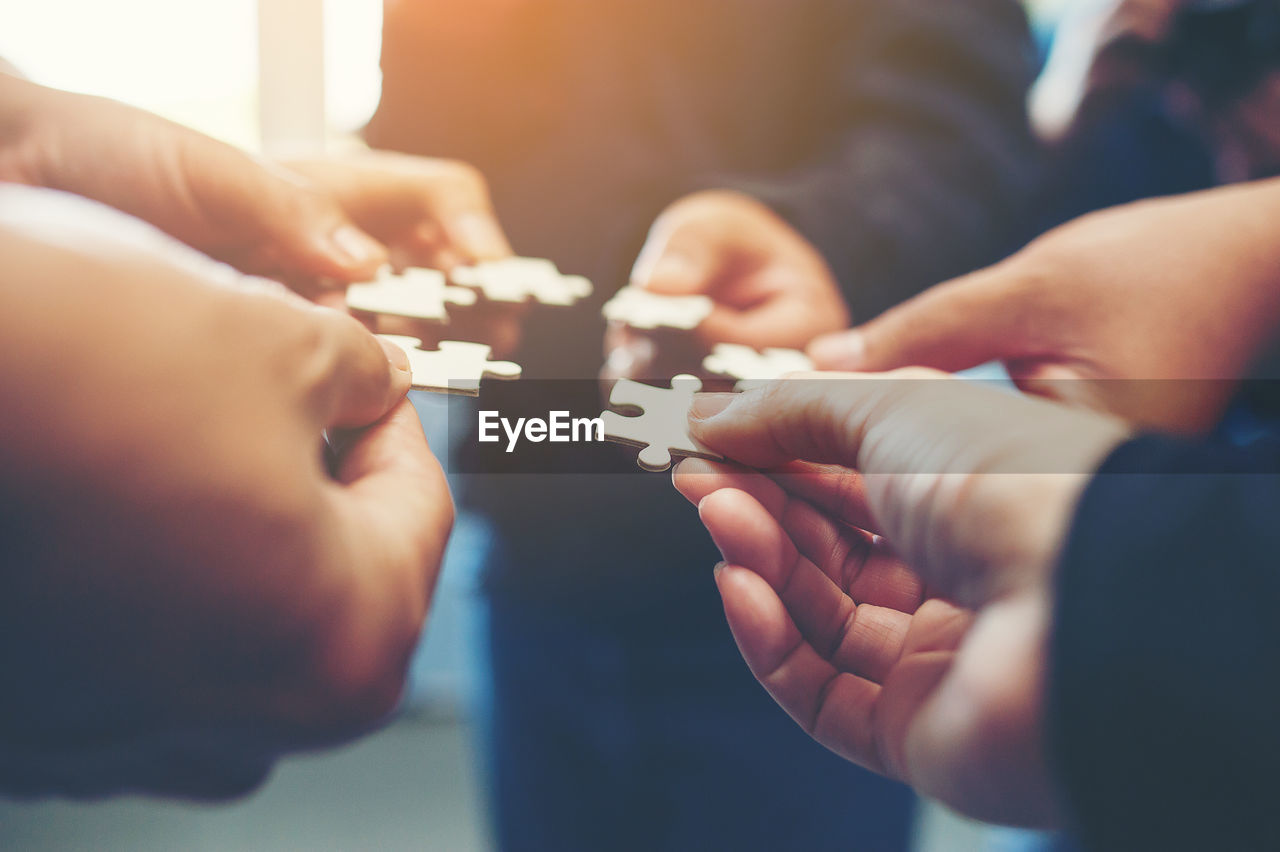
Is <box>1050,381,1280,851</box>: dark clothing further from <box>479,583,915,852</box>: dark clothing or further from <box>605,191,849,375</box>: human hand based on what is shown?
<box>479,583,915,852</box>: dark clothing

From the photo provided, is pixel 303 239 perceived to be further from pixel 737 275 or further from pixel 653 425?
pixel 737 275

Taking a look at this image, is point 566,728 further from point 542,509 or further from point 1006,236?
point 1006,236

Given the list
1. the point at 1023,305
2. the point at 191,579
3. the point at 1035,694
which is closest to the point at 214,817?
the point at 191,579

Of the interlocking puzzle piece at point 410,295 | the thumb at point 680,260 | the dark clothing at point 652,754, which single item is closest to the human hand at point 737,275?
the thumb at point 680,260

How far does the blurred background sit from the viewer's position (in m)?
0.57

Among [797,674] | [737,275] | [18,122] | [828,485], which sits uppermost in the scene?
[18,122]

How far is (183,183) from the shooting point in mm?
528

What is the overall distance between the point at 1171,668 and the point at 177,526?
0.47m

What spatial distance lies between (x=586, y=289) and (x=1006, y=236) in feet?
2.35

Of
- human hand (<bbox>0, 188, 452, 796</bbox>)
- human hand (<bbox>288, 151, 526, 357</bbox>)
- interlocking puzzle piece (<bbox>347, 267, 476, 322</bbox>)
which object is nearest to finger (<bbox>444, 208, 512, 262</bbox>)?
human hand (<bbox>288, 151, 526, 357</bbox>)

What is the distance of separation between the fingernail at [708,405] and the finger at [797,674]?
123 millimetres

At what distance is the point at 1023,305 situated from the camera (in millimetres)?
737

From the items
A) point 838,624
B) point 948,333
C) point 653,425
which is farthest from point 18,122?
point 948,333

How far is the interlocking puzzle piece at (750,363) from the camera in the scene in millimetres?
673
